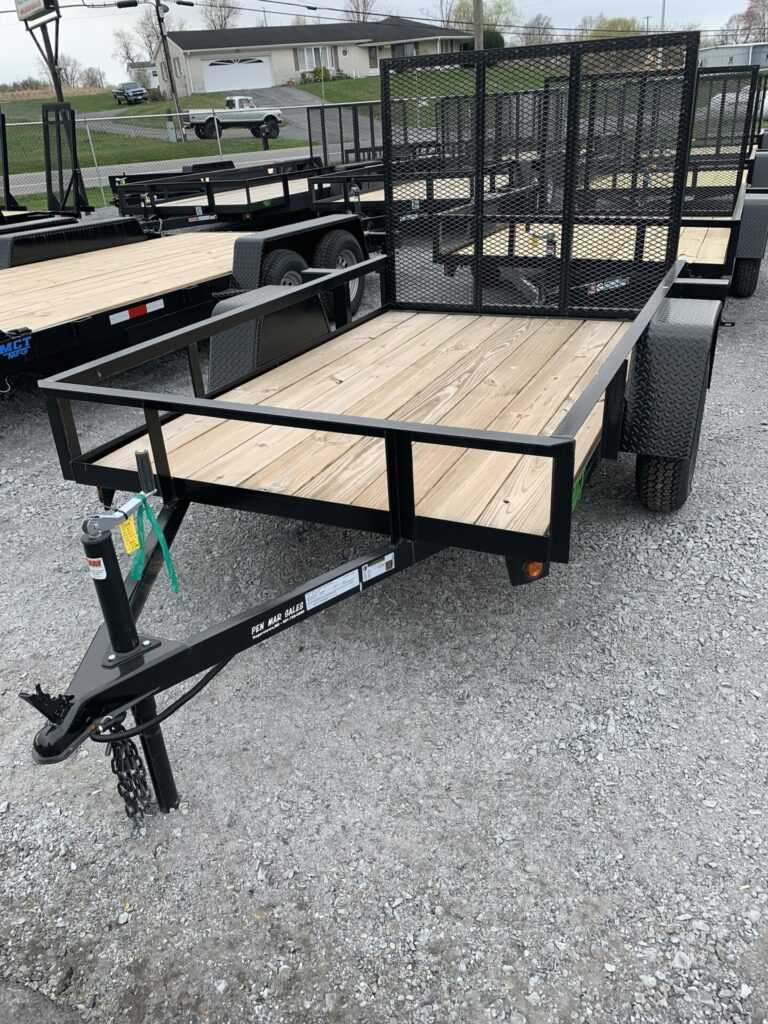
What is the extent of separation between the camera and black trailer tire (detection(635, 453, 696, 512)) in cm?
350

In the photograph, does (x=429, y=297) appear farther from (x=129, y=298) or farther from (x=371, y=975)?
(x=371, y=975)

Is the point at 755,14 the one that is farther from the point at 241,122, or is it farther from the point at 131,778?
the point at 131,778

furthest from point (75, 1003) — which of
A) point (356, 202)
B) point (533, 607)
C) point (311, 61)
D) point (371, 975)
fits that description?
point (311, 61)

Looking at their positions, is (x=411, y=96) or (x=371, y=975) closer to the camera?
(x=371, y=975)

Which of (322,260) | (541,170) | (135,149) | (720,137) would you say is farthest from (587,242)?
(135,149)

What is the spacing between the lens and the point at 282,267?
628 centimetres

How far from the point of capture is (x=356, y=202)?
29.0ft

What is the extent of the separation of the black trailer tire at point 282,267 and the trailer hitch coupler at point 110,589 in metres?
4.48

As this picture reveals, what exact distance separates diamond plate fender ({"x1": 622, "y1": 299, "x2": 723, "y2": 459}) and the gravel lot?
0.50 metres

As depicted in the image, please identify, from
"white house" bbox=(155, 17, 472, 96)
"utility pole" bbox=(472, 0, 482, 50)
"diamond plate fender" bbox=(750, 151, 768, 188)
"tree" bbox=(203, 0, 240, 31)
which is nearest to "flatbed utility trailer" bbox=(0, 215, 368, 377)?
"diamond plate fender" bbox=(750, 151, 768, 188)

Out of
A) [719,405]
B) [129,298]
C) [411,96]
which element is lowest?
[719,405]

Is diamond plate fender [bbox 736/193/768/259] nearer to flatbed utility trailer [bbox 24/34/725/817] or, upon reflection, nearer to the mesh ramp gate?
the mesh ramp gate

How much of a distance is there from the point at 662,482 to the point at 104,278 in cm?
478

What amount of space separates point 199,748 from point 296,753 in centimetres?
31
